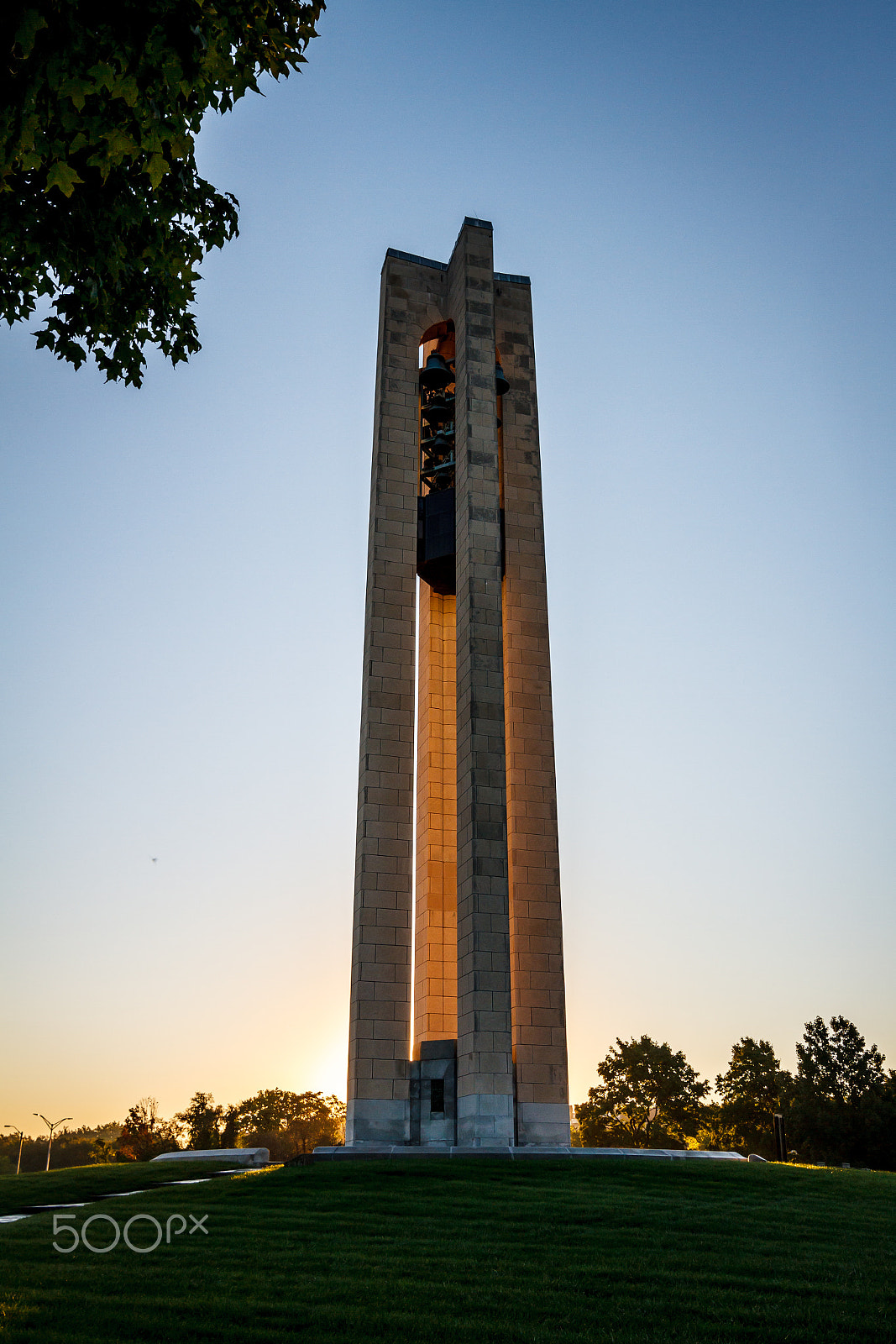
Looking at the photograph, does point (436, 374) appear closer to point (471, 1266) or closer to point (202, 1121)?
point (471, 1266)

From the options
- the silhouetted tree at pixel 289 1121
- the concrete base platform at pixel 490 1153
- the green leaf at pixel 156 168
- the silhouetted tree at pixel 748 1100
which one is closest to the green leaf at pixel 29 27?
the green leaf at pixel 156 168

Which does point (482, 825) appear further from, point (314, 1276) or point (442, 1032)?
point (314, 1276)

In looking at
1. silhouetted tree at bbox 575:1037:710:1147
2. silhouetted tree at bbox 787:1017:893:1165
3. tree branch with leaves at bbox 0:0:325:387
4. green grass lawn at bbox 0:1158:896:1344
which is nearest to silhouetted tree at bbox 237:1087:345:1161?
silhouetted tree at bbox 575:1037:710:1147

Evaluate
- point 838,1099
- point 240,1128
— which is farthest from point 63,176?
point 240,1128

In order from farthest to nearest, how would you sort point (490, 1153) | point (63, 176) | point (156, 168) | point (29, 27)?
point (490, 1153), point (156, 168), point (63, 176), point (29, 27)

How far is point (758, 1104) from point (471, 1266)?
72.5 m

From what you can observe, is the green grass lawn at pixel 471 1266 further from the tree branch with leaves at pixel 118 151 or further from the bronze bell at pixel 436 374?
the bronze bell at pixel 436 374

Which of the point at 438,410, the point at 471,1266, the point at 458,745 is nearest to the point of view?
the point at 471,1266

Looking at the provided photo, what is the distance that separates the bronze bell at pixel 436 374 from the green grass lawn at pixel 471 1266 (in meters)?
26.0

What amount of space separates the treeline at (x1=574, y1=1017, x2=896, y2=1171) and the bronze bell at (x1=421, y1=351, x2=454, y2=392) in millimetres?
46989

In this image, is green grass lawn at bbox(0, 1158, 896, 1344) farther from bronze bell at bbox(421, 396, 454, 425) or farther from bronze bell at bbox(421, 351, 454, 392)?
bronze bell at bbox(421, 351, 454, 392)

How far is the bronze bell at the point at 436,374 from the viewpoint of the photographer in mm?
35812

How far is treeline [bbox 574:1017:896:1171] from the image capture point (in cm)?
5862

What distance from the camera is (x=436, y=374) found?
3581cm
